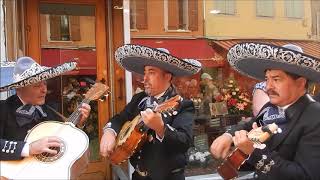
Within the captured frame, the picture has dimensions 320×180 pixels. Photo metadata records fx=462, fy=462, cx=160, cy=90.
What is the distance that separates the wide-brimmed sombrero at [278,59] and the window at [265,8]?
373 cm

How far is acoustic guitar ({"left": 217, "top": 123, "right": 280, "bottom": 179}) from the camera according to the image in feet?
7.22

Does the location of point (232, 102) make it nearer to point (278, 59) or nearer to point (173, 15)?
point (173, 15)

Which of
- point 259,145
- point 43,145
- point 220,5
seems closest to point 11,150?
point 43,145

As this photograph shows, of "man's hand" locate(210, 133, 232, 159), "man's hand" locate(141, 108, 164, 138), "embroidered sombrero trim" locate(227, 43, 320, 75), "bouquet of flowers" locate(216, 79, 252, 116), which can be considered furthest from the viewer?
"bouquet of flowers" locate(216, 79, 252, 116)

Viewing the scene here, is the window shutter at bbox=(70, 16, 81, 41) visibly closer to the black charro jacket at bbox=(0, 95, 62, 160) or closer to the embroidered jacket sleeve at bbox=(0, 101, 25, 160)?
the black charro jacket at bbox=(0, 95, 62, 160)

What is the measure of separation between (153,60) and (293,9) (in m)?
3.83

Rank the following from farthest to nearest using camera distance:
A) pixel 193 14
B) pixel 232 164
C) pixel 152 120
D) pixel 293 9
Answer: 1. pixel 293 9
2. pixel 193 14
3. pixel 152 120
4. pixel 232 164

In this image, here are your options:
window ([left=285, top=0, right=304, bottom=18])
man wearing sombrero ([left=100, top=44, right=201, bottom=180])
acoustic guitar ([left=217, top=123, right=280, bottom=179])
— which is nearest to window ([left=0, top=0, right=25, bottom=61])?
man wearing sombrero ([left=100, top=44, right=201, bottom=180])

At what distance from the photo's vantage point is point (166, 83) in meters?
3.21

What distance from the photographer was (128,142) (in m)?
2.91

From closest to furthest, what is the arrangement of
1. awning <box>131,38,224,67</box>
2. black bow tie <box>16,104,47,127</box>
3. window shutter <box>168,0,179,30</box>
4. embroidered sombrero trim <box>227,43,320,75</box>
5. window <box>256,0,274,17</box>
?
embroidered sombrero trim <box>227,43,320,75</box> → black bow tie <box>16,104,47,127</box> → awning <box>131,38,224,67</box> → window shutter <box>168,0,179,30</box> → window <box>256,0,274,17</box>

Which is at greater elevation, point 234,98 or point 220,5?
point 220,5

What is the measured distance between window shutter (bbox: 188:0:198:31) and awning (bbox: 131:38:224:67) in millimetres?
184

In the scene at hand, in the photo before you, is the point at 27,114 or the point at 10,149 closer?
the point at 10,149
